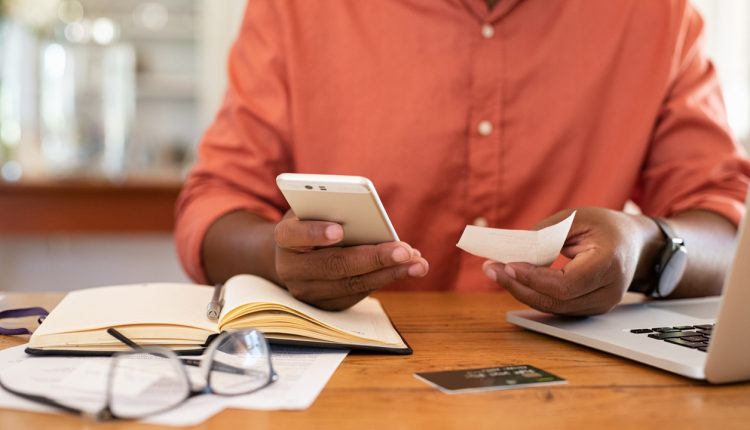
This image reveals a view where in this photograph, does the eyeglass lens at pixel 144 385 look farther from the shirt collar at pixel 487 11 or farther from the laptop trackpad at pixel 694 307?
the shirt collar at pixel 487 11

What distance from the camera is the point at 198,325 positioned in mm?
792

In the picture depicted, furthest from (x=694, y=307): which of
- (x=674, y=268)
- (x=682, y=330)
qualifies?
(x=682, y=330)

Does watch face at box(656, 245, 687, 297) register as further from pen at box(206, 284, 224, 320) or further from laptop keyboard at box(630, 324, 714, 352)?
pen at box(206, 284, 224, 320)

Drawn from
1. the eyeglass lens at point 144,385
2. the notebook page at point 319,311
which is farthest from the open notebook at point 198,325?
the eyeglass lens at point 144,385

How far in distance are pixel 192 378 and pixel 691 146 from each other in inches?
39.4

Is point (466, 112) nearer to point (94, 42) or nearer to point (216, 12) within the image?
point (216, 12)

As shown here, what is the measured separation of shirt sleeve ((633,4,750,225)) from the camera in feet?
4.34

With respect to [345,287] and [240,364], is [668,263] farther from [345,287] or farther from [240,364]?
[240,364]

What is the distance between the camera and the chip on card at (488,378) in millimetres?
667

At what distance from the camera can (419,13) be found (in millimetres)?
1393

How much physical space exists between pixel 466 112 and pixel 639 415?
2.67ft

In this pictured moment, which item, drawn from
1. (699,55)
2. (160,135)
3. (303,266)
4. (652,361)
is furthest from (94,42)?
(652,361)

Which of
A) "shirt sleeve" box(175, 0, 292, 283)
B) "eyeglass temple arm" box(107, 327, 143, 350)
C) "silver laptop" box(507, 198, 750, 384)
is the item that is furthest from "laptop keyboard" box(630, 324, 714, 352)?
"shirt sleeve" box(175, 0, 292, 283)

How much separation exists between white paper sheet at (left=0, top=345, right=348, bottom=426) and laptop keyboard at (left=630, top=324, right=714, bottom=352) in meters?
0.31
